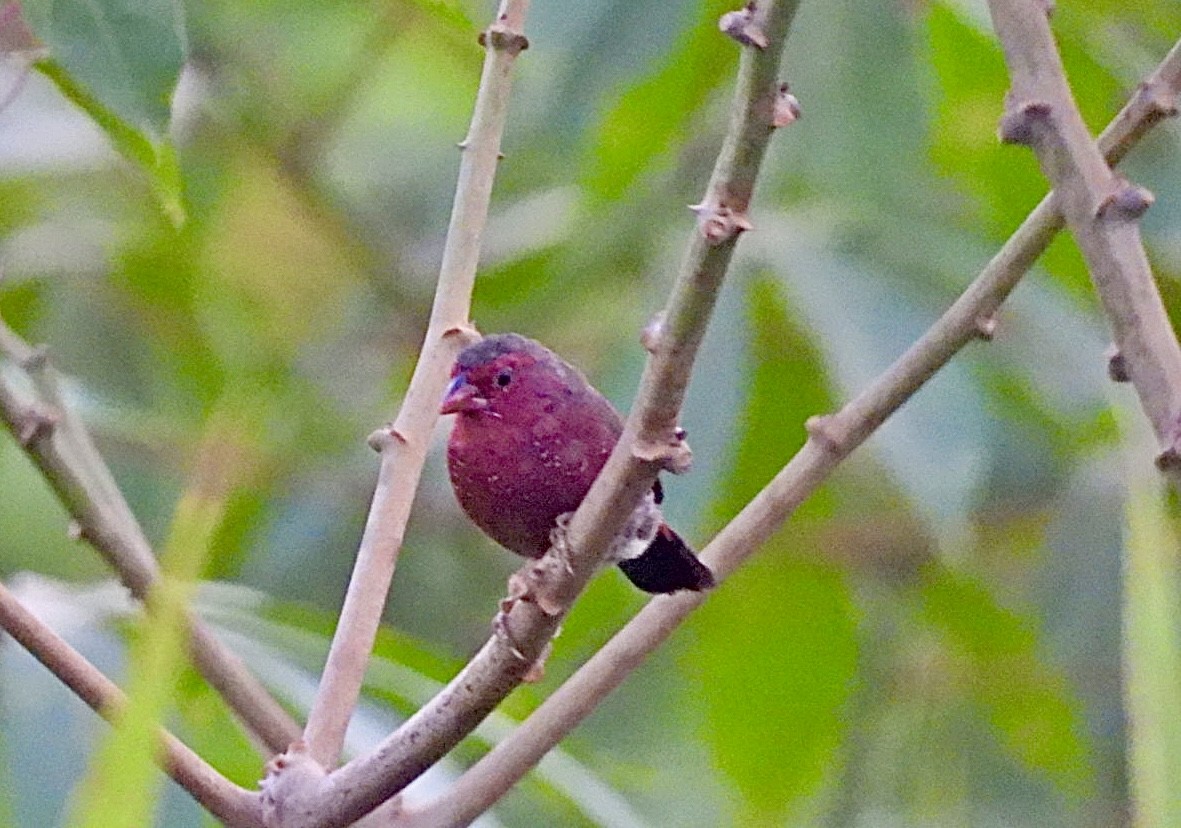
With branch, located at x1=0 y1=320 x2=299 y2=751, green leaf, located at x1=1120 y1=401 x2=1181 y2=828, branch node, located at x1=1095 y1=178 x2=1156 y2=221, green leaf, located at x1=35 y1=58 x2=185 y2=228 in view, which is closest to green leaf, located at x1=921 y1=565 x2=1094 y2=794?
branch, located at x1=0 y1=320 x2=299 y2=751

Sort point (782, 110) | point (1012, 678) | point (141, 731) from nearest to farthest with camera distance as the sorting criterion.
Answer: point (141, 731), point (782, 110), point (1012, 678)

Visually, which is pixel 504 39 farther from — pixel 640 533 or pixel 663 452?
pixel 663 452

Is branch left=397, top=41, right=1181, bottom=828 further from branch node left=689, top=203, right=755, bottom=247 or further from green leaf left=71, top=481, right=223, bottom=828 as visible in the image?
green leaf left=71, top=481, right=223, bottom=828

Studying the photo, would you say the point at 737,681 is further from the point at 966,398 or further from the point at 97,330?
the point at 97,330

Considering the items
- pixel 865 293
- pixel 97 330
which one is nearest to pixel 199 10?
pixel 97 330

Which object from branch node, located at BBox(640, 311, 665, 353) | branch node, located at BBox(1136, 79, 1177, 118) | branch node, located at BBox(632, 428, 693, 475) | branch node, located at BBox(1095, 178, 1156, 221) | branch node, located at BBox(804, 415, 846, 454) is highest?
branch node, located at BBox(1136, 79, 1177, 118)

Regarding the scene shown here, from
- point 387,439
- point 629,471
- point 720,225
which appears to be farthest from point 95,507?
point 720,225

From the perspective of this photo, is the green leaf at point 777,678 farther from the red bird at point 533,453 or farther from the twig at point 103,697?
the twig at point 103,697
